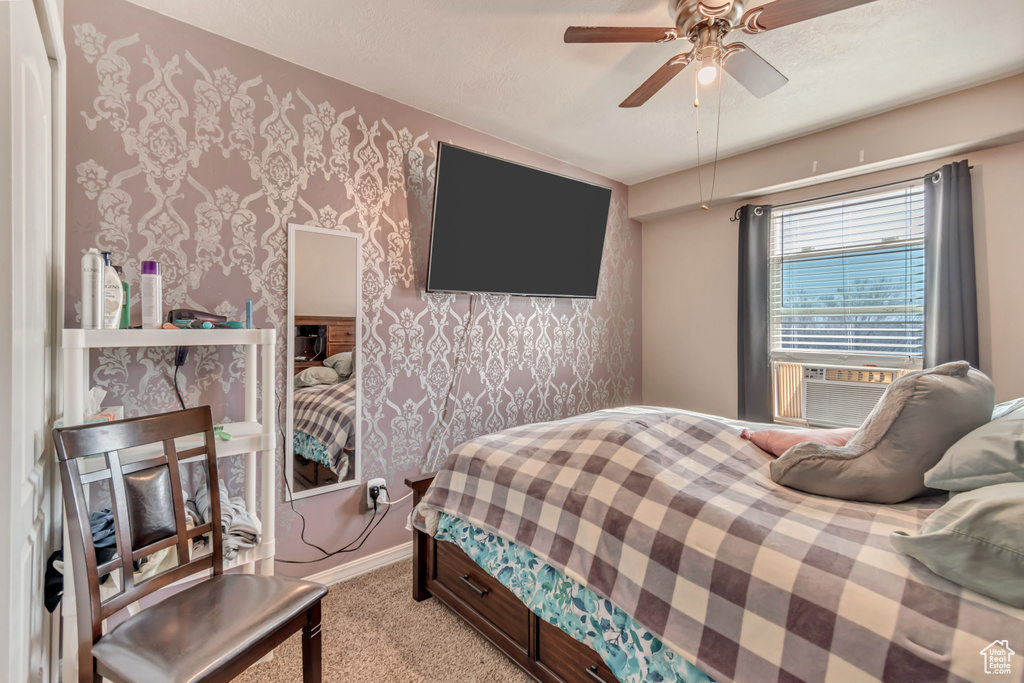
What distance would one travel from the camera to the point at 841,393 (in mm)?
3074

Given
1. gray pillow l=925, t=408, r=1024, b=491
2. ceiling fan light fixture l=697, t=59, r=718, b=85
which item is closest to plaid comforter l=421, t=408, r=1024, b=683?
gray pillow l=925, t=408, r=1024, b=491

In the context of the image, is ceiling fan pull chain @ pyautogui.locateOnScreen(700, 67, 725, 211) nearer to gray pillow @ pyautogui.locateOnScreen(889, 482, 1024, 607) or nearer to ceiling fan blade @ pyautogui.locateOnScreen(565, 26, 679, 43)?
ceiling fan blade @ pyautogui.locateOnScreen(565, 26, 679, 43)

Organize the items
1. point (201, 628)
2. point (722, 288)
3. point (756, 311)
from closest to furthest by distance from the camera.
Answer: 1. point (201, 628)
2. point (756, 311)
3. point (722, 288)

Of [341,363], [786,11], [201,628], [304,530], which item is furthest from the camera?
[341,363]

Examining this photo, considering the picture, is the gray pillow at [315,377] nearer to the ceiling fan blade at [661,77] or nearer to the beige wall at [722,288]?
the ceiling fan blade at [661,77]

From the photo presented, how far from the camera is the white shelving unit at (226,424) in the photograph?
1302 millimetres

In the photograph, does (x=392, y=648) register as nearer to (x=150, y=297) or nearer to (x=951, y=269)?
(x=150, y=297)

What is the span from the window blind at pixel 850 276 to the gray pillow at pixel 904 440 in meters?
1.91

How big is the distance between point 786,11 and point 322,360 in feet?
7.84

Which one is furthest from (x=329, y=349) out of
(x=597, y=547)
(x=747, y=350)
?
(x=747, y=350)

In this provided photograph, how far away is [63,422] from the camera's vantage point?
1.33 m

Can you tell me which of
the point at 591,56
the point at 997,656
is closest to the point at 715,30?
the point at 591,56

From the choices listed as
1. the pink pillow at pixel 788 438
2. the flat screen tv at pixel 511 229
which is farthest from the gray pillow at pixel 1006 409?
the flat screen tv at pixel 511 229

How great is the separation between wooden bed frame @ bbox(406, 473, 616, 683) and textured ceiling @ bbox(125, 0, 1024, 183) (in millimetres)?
2029
